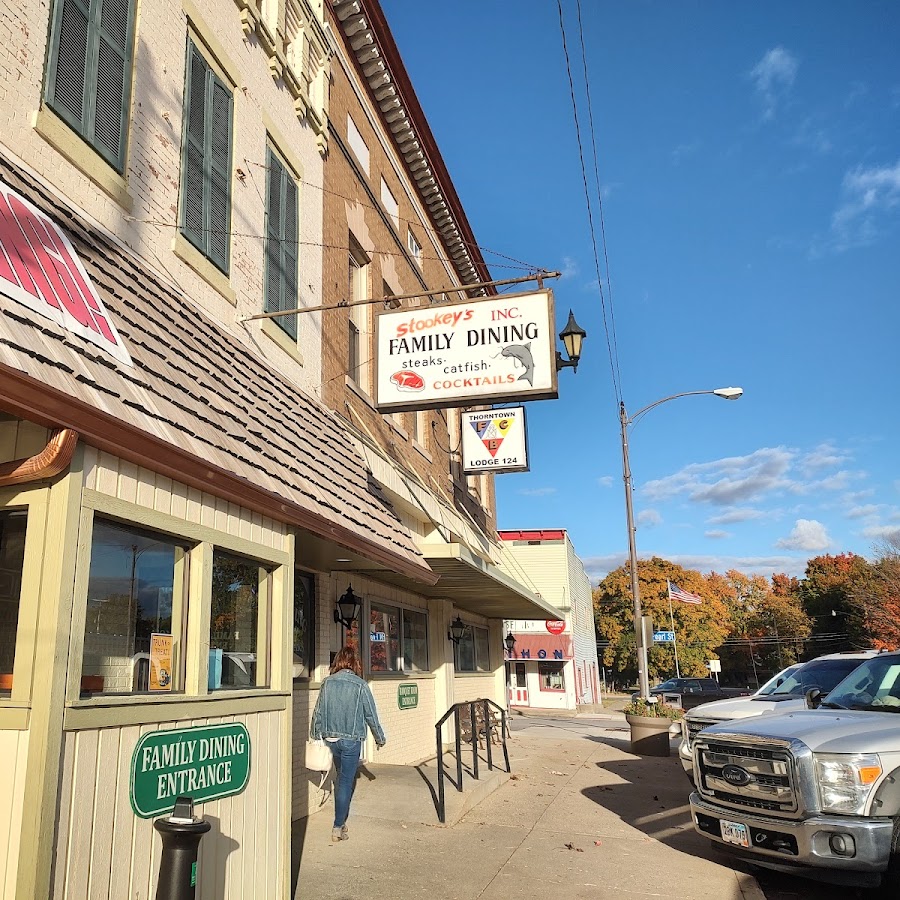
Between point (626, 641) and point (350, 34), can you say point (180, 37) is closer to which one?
point (350, 34)

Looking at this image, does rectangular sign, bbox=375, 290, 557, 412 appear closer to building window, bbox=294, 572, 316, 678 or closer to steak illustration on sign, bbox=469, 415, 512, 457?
building window, bbox=294, 572, 316, 678

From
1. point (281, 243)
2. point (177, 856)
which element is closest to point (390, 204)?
point (281, 243)

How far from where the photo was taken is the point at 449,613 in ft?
52.4

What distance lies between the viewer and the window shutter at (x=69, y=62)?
19.3 feet

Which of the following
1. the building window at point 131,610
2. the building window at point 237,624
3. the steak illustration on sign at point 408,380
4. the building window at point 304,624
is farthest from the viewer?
the building window at point 304,624

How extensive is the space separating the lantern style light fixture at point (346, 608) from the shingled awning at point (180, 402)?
4.98ft

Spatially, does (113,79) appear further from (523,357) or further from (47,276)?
(523,357)

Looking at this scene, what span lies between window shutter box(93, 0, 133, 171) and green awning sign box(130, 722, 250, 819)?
4.47 m

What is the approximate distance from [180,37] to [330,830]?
310 inches

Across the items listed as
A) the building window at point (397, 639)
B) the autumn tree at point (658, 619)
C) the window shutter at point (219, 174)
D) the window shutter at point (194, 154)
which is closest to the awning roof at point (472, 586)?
the building window at point (397, 639)

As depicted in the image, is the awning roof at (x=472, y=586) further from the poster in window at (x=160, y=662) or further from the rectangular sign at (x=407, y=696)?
the poster in window at (x=160, y=662)

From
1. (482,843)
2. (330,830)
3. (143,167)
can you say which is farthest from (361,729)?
(143,167)

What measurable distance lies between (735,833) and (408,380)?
531 cm

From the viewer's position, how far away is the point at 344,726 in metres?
7.81
